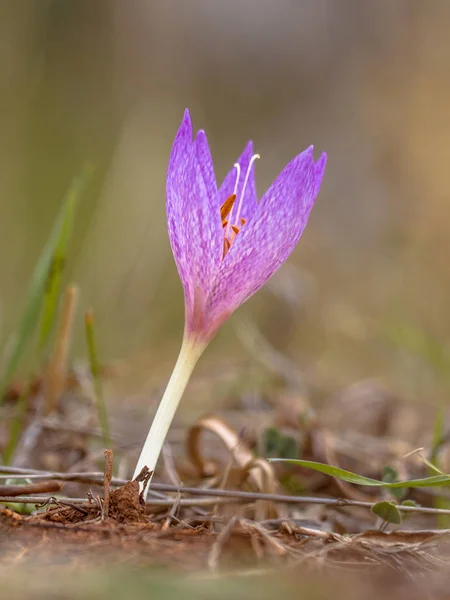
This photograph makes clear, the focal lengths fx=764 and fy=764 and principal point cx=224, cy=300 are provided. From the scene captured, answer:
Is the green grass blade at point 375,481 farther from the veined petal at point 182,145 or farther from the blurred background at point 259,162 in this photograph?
the blurred background at point 259,162

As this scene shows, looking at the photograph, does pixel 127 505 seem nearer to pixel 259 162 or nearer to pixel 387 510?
pixel 387 510

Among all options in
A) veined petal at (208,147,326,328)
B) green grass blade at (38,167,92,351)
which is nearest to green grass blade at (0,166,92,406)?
green grass blade at (38,167,92,351)

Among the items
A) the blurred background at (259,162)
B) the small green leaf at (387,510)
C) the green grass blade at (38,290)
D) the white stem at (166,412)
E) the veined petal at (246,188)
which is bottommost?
the small green leaf at (387,510)

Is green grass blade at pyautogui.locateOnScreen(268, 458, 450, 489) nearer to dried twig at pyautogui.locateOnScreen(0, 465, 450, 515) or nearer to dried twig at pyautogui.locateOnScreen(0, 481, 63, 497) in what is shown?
dried twig at pyautogui.locateOnScreen(0, 465, 450, 515)

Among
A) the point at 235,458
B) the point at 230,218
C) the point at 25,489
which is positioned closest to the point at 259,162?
the point at 235,458

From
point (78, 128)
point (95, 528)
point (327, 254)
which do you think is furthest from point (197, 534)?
point (327, 254)

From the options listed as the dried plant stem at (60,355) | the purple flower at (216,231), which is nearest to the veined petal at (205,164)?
the purple flower at (216,231)
